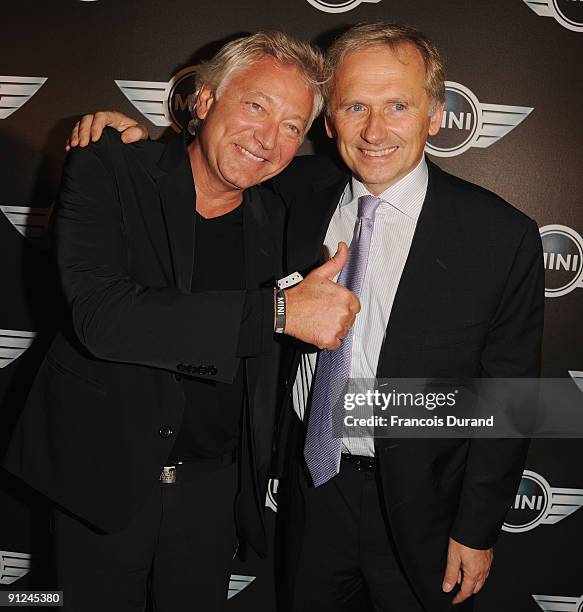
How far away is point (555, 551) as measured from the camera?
2.55 meters

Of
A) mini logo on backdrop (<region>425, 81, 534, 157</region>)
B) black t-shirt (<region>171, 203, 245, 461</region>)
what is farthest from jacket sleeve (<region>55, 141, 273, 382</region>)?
Result: mini logo on backdrop (<region>425, 81, 534, 157</region>)

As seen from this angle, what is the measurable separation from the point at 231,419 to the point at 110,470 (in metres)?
0.37

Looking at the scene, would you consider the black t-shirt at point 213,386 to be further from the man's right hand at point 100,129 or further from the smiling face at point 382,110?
the smiling face at point 382,110

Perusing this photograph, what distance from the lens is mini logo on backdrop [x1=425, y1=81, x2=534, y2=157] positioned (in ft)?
7.34

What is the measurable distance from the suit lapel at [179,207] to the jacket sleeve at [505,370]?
868 mm

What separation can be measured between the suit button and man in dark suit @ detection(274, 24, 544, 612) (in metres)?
0.41

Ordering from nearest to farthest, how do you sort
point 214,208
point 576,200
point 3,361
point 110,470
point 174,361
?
point 174,361 → point 110,470 → point 214,208 → point 576,200 → point 3,361

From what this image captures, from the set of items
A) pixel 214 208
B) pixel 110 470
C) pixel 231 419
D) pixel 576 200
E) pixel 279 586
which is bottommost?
pixel 279 586

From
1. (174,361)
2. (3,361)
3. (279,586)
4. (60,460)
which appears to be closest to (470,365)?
(174,361)

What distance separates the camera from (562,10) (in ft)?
7.16

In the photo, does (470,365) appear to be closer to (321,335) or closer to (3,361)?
(321,335)

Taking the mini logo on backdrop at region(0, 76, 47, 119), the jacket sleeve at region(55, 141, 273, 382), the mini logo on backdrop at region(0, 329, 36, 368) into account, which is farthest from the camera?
the mini logo on backdrop at region(0, 329, 36, 368)

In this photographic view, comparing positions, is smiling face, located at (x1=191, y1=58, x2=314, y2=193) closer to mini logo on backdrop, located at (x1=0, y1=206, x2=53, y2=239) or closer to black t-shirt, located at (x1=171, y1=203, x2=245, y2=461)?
black t-shirt, located at (x1=171, y1=203, x2=245, y2=461)

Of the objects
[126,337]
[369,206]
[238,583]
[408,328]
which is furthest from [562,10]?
[238,583]
